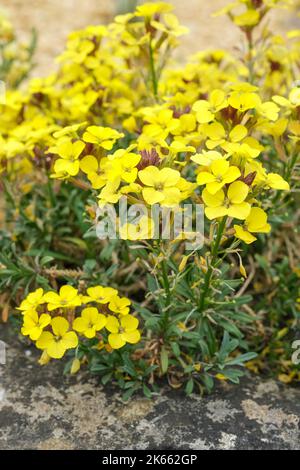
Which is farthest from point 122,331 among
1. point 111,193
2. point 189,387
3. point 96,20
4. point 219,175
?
point 96,20

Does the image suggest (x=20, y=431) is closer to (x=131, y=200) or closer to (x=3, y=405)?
(x=3, y=405)

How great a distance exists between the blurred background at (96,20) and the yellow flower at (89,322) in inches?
152

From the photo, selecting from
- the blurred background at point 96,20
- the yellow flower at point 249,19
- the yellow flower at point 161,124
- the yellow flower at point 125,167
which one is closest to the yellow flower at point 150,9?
the yellow flower at point 249,19

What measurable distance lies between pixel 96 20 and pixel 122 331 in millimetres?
4611

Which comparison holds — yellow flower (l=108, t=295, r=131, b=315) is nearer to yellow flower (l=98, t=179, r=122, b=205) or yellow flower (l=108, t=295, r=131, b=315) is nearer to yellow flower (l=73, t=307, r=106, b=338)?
yellow flower (l=73, t=307, r=106, b=338)

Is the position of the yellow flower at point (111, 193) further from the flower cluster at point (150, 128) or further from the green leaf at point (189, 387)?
the green leaf at point (189, 387)

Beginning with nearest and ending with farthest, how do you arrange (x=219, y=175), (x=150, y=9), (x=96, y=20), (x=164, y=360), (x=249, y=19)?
(x=219, y=175)
(x=164, y=360)
(x=150, y=9)
(x=249, y=19)
(x=96, y=20)

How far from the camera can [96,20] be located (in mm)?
5820

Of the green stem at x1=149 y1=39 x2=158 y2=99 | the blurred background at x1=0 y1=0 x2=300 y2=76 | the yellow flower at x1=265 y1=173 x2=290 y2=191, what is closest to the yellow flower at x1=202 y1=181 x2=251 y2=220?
the yellow flower at x1=265 y1=173 x2=290 y2=191

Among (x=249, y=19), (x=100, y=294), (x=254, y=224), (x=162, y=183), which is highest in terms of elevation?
(x=249, y=19)

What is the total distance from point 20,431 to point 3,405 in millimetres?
125

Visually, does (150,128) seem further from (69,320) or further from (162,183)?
(69,320)

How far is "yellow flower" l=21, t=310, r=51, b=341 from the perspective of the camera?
5.60 feet

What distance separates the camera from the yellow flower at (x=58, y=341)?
5.68 ft
